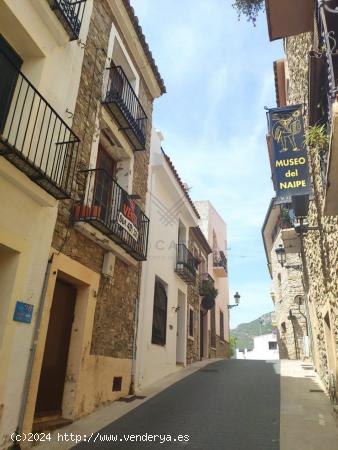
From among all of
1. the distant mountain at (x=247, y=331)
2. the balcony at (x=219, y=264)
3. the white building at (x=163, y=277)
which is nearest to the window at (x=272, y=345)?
the balcony at (x=219, y=264)

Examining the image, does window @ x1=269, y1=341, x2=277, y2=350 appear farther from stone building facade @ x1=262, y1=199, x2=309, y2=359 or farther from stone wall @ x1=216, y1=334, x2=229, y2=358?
stone building facade @ x1=262, y1=199, x2=309, y2=359

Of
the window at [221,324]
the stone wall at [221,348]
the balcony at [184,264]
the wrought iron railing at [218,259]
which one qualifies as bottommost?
the stone wall at [221,348]

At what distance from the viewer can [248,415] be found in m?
6.30

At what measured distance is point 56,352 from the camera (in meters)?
5.93

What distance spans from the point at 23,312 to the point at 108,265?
94.8 inches

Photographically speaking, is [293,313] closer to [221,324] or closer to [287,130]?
[221,324]

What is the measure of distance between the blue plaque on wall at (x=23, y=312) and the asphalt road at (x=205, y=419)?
5.85 ft

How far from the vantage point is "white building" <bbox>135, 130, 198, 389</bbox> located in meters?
9.17

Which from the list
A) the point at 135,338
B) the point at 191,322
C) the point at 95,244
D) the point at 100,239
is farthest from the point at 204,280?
the point at 100,239

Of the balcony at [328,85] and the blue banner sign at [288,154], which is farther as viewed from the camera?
the blue banner sign at [288,154]

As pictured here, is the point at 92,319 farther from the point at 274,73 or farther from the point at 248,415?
the point at 274,73

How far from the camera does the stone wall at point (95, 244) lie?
6.16 m

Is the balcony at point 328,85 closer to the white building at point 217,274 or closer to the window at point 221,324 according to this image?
the white building at point 217,274

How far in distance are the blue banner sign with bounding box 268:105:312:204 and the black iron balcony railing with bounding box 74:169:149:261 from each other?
2925 millimetres
